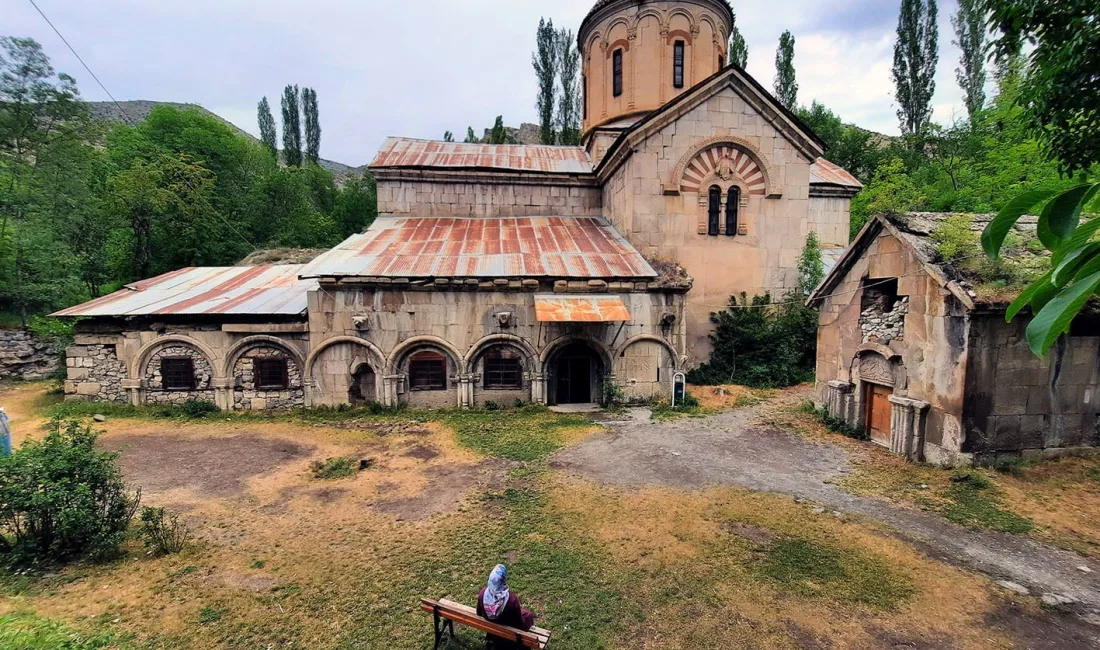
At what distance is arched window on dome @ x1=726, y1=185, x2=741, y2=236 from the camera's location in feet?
49.6

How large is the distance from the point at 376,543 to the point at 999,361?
10215 millimetres

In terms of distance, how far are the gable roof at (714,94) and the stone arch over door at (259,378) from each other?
1180cm

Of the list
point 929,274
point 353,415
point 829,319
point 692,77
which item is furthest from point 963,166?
point 353,415

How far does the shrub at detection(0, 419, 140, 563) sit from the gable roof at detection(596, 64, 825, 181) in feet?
46.7

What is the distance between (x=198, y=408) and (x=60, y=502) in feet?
24.2

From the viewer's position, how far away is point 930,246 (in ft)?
27.6

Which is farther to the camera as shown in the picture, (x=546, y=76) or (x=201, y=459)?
(x=546, y=76)

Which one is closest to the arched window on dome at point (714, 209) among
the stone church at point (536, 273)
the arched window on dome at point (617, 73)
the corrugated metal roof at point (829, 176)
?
the stone church at point (536, 273)

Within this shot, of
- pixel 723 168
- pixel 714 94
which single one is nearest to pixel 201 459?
pixel 723 168

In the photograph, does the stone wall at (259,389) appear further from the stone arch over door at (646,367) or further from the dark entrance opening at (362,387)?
the stone arch over door at (646,367)

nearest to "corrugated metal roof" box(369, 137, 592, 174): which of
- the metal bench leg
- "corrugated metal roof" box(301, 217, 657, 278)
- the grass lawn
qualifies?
"corrugated metal roof" box(301, 217, 657, 278)

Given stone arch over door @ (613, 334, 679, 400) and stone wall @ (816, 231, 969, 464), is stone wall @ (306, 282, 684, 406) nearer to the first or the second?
stone arch over door @ (613, 334, 679, 400)

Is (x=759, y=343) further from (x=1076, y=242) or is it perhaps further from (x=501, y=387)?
(x=1076, y=242)

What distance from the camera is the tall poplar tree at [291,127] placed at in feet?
162
